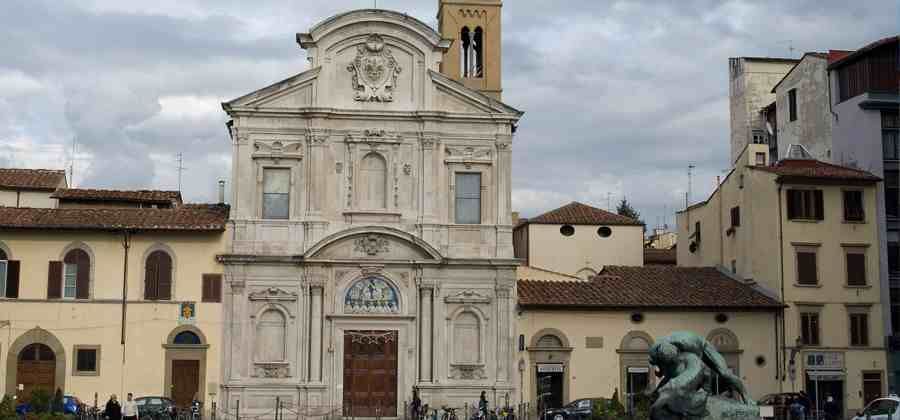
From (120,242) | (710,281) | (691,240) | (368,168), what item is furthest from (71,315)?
(691,240)

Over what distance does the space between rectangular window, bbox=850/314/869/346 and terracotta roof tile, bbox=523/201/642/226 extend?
11863 mm

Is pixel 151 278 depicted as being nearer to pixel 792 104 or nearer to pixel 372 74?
pixel 372 74

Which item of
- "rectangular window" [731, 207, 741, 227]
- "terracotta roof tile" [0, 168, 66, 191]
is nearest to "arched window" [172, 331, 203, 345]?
"terracotta roof tile" [0, 168, 66, 191]

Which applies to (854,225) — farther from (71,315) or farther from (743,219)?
(71,315)

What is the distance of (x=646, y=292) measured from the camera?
45.9 m

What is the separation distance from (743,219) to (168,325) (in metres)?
22.7

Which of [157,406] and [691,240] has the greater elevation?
[691,240]

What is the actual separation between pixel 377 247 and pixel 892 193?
69.5 feet

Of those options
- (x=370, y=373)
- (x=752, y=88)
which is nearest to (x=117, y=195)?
(x=370, y=373)

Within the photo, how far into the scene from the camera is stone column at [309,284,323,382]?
42.4 meters

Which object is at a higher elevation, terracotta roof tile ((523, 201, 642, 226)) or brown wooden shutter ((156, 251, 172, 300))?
terracotta roof tile ((523, 201, 642, 226))

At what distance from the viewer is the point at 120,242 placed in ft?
141

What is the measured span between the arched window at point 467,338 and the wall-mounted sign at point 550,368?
2564 millimetres

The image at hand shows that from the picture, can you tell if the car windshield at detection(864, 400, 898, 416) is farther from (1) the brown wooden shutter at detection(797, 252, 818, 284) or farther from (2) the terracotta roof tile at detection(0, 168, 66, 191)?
(2) the terracotta roof tile at detection(0, 168, 66, 191)
